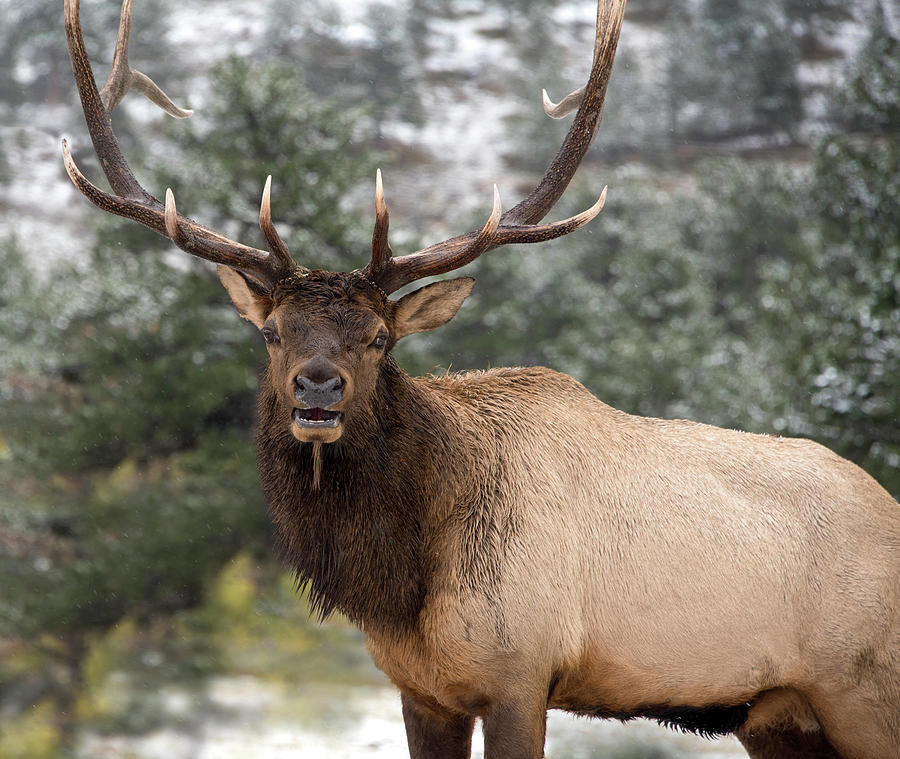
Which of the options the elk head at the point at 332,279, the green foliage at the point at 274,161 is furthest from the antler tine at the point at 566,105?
the green foliage at the point at 274,161

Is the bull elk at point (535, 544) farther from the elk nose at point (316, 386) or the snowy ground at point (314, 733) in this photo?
the snowy ground at point (314, 733)

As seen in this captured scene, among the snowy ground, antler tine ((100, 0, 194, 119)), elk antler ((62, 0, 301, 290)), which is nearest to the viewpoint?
elk antler ((62, 0, 301, 290))

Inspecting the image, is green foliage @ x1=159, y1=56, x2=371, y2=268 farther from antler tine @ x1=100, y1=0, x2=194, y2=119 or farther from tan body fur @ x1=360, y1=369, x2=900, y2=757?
tan body fur @ x1=360, y1=369, x2=900, y2=757

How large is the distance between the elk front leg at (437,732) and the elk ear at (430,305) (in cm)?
170

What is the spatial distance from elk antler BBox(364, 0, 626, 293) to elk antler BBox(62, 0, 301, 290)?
0.44m

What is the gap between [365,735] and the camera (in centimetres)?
1184

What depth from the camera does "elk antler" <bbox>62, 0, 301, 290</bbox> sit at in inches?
186

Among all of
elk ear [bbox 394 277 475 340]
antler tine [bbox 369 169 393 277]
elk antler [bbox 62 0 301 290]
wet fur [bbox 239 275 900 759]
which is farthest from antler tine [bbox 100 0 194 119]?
wet fur [bbox 239 275 900 759]

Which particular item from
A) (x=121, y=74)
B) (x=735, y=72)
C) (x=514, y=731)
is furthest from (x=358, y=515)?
(x=735, y=72)

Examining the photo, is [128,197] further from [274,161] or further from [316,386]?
[274,161]

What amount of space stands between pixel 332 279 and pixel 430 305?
1.83 ft

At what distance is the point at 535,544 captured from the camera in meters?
4.57

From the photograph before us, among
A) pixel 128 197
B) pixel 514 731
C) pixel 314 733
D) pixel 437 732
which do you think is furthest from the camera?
pixel 314 733

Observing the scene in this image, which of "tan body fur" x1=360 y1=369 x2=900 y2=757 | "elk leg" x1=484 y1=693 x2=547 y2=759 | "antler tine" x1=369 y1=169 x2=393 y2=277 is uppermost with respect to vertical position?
"antler tine" x1=369 y1=169 x2=393 y2=277
